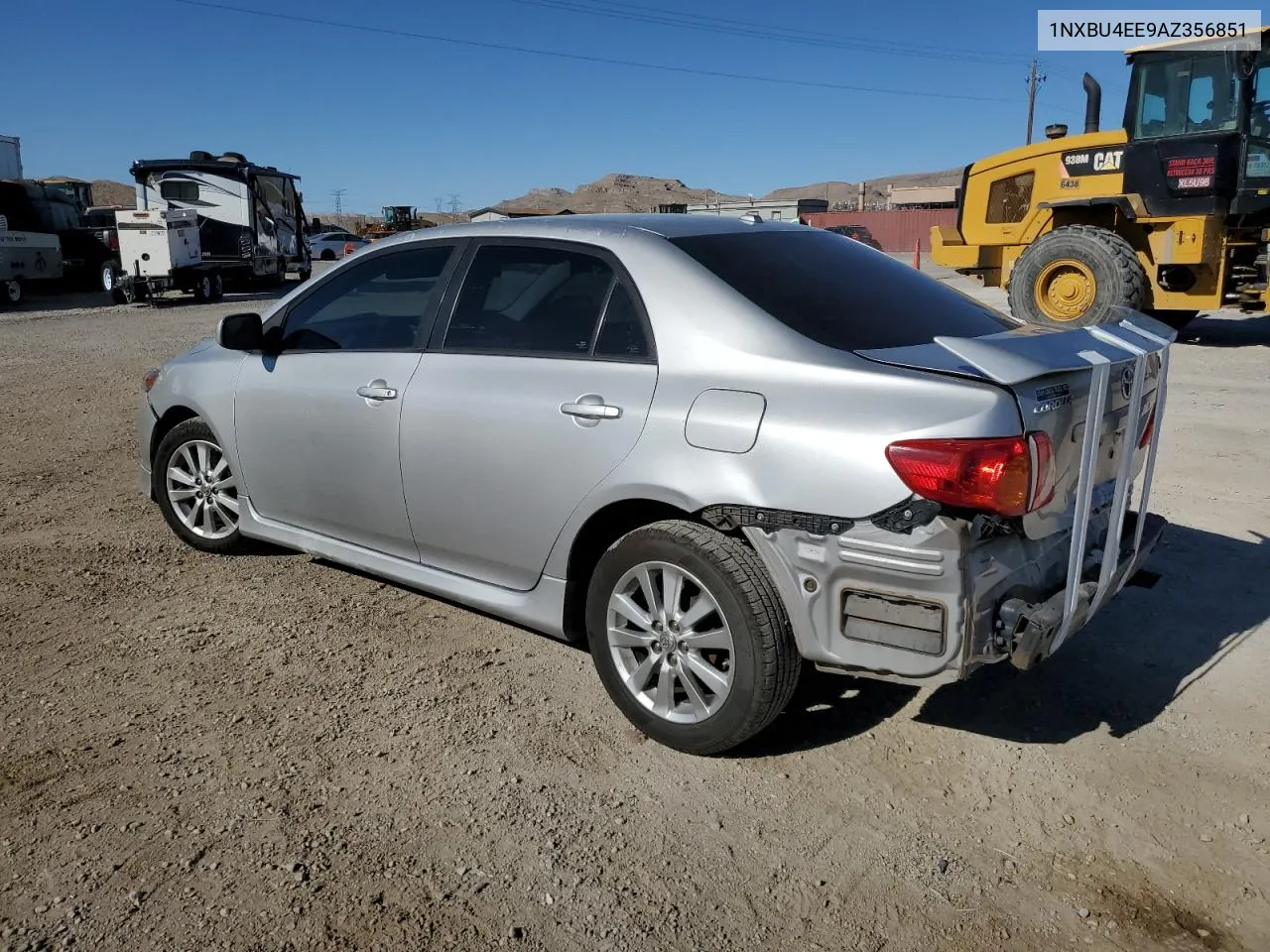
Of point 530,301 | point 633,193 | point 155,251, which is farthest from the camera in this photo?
point 633,193

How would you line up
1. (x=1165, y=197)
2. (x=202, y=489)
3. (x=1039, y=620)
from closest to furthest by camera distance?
(x=1039, y=620) → (x=202, y=489) → (x=1165, y=197)

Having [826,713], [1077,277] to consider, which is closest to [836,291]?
[826,713]

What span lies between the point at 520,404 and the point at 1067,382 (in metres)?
1.75

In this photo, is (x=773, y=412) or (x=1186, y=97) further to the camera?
(x=1186, y=97)

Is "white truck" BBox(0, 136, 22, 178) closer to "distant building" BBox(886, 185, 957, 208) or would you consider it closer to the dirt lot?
the dirt lot

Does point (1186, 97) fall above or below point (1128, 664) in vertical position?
above

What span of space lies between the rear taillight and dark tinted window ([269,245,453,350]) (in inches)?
83.6

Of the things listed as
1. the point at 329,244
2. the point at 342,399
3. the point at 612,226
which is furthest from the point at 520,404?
the point at 329,244

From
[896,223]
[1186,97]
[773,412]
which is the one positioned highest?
[896,223]

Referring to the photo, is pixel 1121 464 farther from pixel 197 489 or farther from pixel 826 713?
pixel 197 489

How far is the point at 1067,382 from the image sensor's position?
115 inches

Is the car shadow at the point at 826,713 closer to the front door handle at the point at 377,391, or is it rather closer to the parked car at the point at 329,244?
the front door handle at the point at 377,391

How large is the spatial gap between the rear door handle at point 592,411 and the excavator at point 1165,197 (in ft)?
29.8

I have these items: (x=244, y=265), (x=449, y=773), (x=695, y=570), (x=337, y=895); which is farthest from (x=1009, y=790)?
(x=244, y=265)
